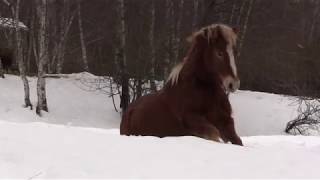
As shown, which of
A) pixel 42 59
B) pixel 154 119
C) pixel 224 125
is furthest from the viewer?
pixel 42 59

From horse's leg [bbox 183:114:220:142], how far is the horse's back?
11 cm

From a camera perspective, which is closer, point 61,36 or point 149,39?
point 149,39

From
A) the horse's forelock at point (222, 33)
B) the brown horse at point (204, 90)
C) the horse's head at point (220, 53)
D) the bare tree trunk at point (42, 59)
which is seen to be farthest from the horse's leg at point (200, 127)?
the bare tree trunk at point (42, 59)

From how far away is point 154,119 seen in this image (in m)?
6.30

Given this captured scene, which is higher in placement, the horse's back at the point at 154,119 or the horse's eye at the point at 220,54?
the horse's eye at the point at 220,54

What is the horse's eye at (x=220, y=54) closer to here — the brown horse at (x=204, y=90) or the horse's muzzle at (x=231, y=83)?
the brown horse at (x=204, y=90)

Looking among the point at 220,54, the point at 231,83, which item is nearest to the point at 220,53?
the point at 220,54

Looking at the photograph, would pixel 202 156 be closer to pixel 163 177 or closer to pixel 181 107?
pixel 163 177

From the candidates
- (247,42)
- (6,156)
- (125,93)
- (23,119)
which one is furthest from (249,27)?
(6,156)

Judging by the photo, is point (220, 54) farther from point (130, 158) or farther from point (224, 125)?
point (130, 158)

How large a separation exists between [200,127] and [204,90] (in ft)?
1.28

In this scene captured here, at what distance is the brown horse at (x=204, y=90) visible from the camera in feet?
19.4

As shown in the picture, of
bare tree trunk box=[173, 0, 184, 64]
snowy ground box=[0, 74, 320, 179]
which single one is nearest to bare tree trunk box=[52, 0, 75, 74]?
bare tree trunk box=[173, 0, 184, 64]

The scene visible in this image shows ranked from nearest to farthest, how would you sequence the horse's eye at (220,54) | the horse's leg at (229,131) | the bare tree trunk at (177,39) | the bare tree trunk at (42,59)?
the horse's eye at (220,54)
the horse's leg at (229,131)
the bare tree trunk at (42,59)
the bare tree trunk at (177,39)
